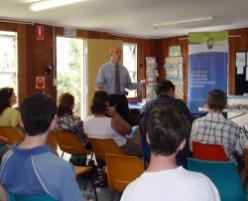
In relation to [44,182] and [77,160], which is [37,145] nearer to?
[44,182]

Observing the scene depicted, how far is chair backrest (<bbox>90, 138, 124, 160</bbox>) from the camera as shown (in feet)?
12.4

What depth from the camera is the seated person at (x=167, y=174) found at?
51.9 inches

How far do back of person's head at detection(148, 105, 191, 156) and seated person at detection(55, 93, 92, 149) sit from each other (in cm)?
307

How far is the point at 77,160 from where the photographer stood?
4816 mm

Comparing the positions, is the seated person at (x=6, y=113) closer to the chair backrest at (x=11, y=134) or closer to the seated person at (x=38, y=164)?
the chair backrest at (x=11, y=134)

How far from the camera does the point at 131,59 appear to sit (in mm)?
10172

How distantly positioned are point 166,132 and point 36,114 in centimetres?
72

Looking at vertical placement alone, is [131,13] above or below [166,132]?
above

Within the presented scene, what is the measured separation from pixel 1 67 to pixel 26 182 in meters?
6.16

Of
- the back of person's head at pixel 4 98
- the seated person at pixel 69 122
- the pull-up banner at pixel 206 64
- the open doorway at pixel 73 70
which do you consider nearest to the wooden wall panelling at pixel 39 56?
the open doorway at pixel 73 70

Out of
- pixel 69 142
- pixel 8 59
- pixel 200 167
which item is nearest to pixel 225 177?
pixel 200 167

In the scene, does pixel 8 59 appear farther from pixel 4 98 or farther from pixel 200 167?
pixel 200 167

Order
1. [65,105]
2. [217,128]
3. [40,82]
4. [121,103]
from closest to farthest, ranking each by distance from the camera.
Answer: [217,128], [65,105], [121,103], [40,82]

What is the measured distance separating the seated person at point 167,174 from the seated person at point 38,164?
484 millimetres
